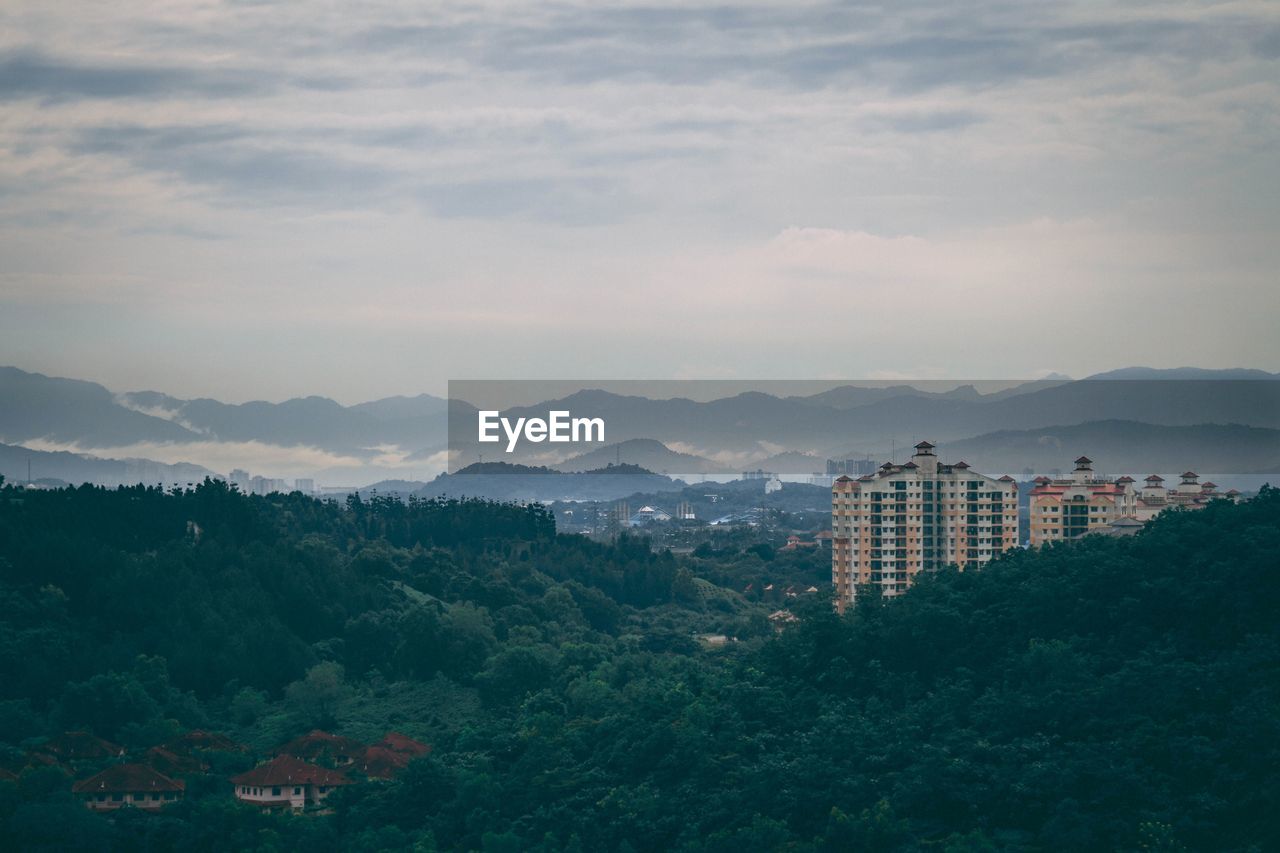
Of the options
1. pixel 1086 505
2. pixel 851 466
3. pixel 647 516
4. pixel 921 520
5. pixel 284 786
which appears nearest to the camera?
pixel 284 786

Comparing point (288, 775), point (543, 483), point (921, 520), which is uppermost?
point (921, 520)

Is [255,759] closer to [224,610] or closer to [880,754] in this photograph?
[224,610]

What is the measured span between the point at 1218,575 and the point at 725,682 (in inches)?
294

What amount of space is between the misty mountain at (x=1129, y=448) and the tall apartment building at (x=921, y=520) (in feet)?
85.5

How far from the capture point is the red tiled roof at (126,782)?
26.0 m

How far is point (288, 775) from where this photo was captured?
2722 cm

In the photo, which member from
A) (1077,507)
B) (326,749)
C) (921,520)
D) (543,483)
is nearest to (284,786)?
(326,749)

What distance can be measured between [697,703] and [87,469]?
71.2m

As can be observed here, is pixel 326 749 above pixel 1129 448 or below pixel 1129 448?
below

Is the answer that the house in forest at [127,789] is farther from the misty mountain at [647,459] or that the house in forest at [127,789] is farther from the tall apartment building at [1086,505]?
the misty mountain at [647,459]

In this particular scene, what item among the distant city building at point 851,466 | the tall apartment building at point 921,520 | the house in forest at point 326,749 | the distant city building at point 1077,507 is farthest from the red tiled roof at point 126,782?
the distant city building at point 851,466

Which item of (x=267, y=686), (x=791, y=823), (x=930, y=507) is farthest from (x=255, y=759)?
(x=930, y=507)

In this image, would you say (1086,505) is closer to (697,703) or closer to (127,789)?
(697,703)

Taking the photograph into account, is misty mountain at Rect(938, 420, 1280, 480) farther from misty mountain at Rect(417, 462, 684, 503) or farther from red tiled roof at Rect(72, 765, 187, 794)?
misty mountain at Rect(417, 462, 684, 503)
